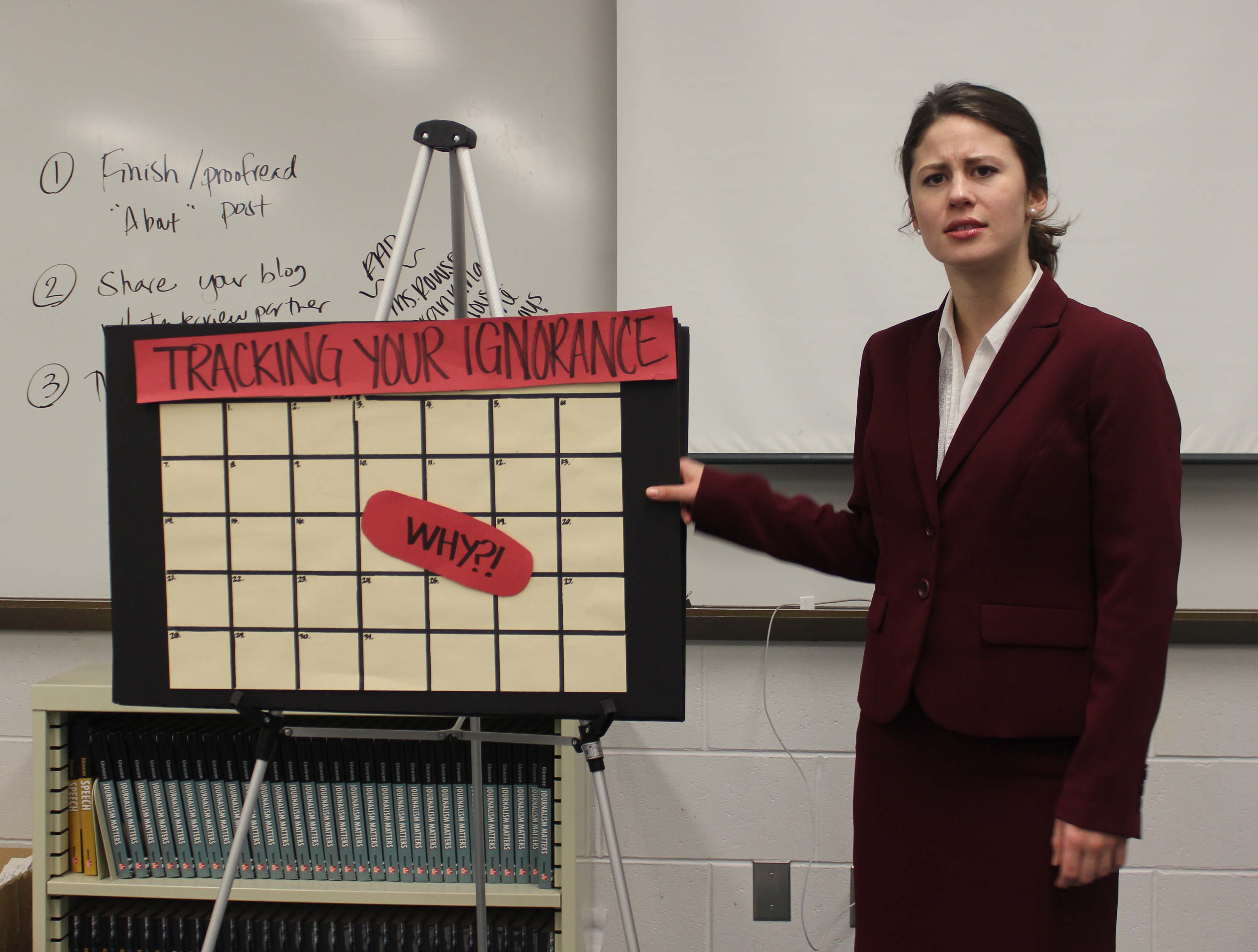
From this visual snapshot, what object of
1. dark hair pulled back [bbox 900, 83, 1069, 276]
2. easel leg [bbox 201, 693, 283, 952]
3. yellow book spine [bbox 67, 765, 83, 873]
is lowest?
yellow book spine [bbox 67, 765, 83, 873]

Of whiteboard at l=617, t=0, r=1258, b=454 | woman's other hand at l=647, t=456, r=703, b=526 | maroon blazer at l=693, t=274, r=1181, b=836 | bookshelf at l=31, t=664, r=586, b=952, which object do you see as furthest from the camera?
whiteboard at l=617, t=0, r=1258, b=454

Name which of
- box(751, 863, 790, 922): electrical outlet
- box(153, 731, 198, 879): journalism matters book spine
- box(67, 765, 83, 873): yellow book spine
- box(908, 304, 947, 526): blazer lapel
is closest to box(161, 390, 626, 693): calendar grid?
box(908, 304, 947, 526): blazer lapel

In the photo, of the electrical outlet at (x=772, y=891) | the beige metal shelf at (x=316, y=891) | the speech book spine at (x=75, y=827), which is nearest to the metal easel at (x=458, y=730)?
the beige metal shelf at (x=316, y=891)

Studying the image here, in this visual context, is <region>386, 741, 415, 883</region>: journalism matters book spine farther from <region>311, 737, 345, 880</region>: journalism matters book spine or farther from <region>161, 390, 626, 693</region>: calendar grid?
<region>161, 390, 626, 693</region>: calendar grid

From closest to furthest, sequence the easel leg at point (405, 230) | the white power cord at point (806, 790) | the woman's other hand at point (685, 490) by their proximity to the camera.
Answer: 1. the woman's other hand at point (685, 490)
2. the easel leg at point (405, 230)
3. the white power cord at point (806, 790)

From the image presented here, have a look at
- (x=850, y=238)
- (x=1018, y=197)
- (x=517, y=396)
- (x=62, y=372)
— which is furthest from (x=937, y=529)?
(x=62, y=372)

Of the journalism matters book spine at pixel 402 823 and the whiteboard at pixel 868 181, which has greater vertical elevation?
the whiteboard at pixel 868 181

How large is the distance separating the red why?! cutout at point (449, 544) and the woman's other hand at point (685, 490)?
0.52 ft

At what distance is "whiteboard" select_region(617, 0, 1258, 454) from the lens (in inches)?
56.7

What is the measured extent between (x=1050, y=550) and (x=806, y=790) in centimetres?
95

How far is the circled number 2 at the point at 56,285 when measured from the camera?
5.27 feet

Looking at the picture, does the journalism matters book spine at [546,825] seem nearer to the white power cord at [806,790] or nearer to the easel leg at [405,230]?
the white power cord at [806,790]

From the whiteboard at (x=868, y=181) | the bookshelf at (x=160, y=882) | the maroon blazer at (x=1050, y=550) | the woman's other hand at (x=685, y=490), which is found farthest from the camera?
the whiteboard at (x=868, y=181)

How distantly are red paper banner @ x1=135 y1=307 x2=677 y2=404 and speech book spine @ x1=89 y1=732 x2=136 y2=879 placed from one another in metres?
0.79
